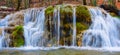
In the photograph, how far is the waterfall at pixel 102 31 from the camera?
1133 cm

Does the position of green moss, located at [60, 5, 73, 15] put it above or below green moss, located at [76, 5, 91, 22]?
above

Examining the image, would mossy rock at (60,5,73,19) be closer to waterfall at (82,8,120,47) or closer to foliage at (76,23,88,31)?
foliage at (76,23,88,31)

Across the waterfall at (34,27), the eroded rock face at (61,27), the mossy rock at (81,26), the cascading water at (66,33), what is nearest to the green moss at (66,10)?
the eroded rock face at (61,27)

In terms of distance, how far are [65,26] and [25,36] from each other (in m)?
1.86

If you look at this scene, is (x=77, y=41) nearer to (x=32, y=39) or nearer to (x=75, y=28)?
(x=75, y=28)

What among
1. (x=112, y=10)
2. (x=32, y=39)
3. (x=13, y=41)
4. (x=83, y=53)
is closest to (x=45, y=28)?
(x=32, y=39)

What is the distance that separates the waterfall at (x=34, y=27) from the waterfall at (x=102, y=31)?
203 cm

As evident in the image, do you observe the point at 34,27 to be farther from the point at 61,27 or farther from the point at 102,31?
the point at 102,31

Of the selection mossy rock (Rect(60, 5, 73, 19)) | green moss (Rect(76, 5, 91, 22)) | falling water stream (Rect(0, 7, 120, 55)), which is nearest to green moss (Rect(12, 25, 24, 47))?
falling water stream (Rect(0, 7, 120, 55))

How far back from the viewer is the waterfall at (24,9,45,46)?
11.8 meters

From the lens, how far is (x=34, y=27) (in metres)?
13.0

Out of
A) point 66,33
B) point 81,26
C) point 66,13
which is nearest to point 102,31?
point 81,26

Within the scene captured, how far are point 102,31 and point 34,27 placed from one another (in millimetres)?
3295

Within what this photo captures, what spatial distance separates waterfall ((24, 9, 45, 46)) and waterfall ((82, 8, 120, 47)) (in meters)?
2.03
